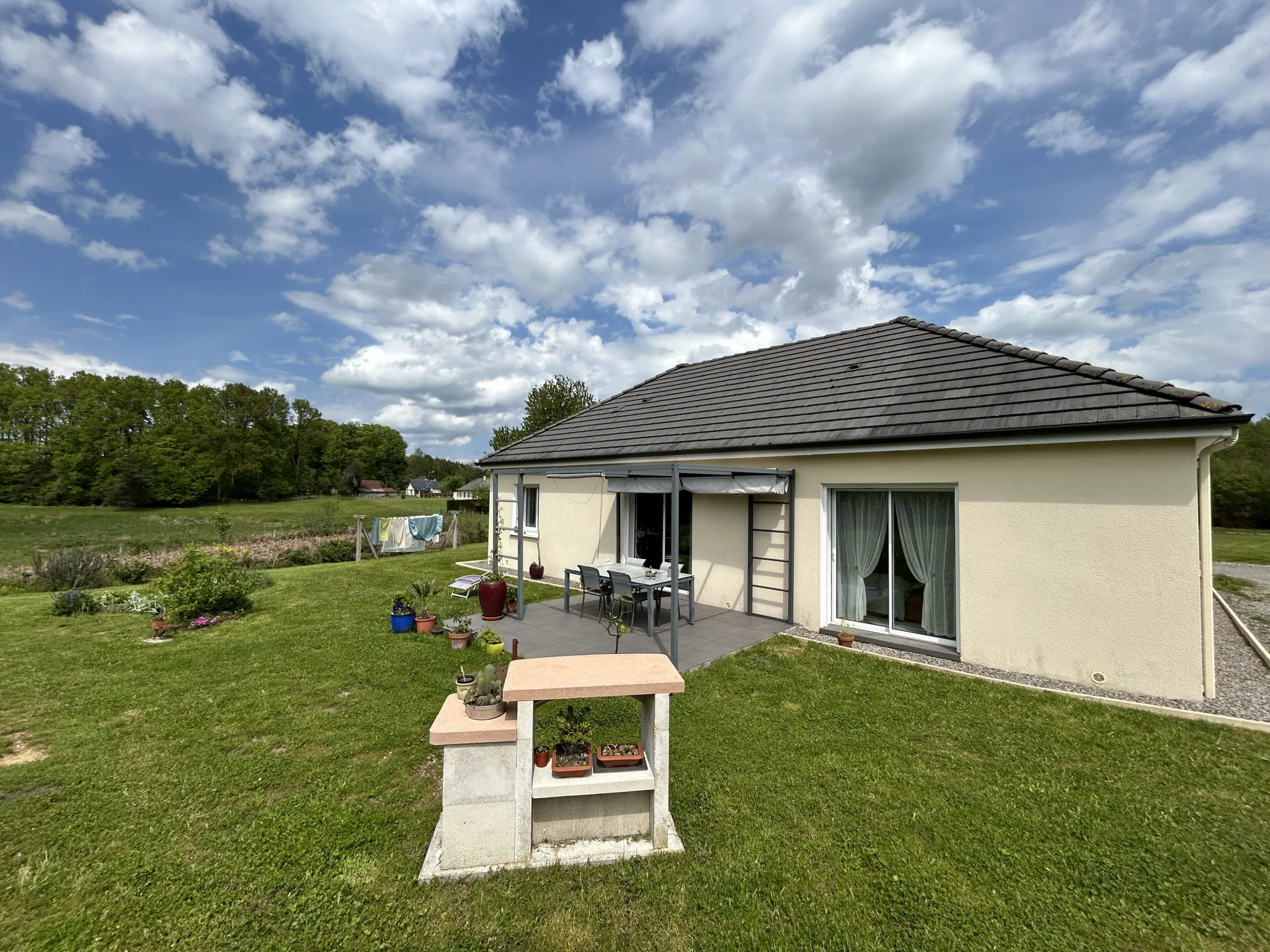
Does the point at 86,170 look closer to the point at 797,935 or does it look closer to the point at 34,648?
the point at 34,648

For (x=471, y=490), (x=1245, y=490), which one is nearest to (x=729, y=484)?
(x=471, y=490)

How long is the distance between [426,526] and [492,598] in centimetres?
1377

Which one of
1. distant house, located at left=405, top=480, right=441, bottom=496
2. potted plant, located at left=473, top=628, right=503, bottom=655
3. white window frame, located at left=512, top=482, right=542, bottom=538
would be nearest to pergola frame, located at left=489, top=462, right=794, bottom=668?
potted plant, located at left=473, top=628, right=503, bottom=655

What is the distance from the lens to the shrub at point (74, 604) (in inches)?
401

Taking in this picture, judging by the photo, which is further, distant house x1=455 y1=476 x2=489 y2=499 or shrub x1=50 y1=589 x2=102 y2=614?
distant house x1=455 y1=476 x2=489 y2=499

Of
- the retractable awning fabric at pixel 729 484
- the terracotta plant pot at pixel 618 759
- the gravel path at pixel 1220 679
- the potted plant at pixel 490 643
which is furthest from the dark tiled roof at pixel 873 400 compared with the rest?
the terracotta plant pot at pixel 618 759

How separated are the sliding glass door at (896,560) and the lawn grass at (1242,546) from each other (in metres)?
23.0

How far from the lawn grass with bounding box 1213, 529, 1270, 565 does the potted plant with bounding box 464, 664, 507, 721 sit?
30.3 meters

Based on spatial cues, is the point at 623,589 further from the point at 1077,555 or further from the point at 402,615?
the point at 1077,555

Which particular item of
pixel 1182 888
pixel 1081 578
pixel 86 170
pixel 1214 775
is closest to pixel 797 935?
pixel 1182 888

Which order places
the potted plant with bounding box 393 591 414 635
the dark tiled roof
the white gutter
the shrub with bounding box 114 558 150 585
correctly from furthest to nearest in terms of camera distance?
1. the shrub with bounding box 114 558 150 585
2. the potted plant with bounding box 393 591 414 635
3. the dark tiled roof
4. the white gutter

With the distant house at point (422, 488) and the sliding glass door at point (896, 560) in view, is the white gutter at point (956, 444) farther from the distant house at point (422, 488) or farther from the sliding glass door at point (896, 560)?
the distant house at point (422, 488)

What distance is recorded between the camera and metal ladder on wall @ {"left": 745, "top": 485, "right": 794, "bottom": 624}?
922cm

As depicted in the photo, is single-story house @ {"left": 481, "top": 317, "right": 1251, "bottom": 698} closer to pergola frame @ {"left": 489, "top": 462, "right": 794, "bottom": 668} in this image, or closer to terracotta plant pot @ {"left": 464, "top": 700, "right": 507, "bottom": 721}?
pergola frame @ {"left": 489, "top": 462, "right": 794, "bottom": 668}
